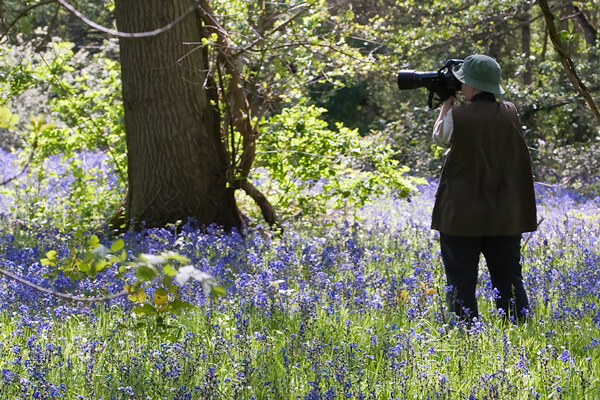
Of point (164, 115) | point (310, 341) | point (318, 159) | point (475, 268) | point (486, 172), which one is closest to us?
point (310, 341)

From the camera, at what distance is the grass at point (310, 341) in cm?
338

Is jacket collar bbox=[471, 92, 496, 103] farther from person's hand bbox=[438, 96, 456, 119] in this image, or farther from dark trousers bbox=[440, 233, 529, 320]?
dark trousers bbox=[440, 233, 529, 320]

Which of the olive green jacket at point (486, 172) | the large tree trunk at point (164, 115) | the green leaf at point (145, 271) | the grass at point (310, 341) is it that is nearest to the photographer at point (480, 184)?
the olive green jacket at point (486, 172)

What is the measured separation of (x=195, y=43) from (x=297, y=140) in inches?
62.3

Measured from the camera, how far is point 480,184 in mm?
4488

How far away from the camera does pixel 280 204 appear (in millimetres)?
9234

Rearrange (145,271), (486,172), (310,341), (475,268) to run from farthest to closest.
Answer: (475,268)
(486,172)
(310,341)
(145,271)

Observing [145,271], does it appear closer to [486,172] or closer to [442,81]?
[486,172]

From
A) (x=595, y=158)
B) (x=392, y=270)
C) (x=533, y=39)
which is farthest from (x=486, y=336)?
(x=533, y=39)

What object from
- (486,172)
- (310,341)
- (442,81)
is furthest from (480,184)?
(310,341)

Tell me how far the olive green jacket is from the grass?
1.77ft

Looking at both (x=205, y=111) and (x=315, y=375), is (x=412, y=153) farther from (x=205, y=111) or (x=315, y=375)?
(x=315, y=375)

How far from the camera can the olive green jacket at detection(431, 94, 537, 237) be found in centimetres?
443

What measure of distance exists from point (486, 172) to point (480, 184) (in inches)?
3.1
